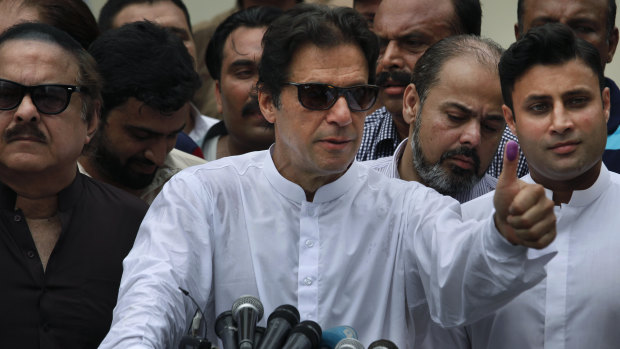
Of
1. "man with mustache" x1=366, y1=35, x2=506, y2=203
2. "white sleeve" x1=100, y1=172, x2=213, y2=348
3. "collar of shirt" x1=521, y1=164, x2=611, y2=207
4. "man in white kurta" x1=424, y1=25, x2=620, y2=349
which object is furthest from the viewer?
"man with mustache" x1=366, y1=35, x2=506, y2=203

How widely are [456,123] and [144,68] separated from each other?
64.5 inches

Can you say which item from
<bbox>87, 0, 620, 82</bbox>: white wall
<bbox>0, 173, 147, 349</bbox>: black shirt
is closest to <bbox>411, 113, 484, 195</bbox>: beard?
<bbox>0, 173, 147, 349</bbox>: black shirt

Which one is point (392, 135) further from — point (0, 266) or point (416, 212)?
point (0, 266)

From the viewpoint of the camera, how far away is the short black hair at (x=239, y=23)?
616 cm

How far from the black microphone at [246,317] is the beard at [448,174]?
1.85 meters

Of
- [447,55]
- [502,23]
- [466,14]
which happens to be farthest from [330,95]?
[502,23]

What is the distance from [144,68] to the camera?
17.4ft

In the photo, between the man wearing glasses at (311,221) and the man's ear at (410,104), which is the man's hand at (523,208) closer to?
the man wearing glasses at (311,221)

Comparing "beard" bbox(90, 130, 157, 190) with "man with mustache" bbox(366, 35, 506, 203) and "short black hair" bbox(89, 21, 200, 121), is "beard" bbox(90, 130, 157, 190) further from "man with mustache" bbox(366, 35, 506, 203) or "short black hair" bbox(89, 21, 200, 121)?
"man with mustache" bbox(366, 35, 506, 203)

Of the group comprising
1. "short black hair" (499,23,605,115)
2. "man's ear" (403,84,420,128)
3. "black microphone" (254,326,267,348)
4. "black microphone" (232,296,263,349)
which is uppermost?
"short black hair" (499,23,605,115)

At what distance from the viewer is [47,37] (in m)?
4.34

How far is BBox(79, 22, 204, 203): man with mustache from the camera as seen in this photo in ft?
17.1

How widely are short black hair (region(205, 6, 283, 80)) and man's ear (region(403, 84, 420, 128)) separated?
4.12 ft

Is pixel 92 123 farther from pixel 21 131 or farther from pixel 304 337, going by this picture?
pixel 304 337
